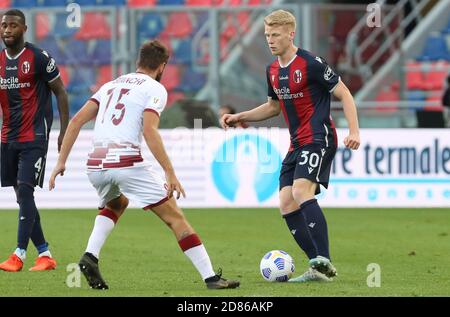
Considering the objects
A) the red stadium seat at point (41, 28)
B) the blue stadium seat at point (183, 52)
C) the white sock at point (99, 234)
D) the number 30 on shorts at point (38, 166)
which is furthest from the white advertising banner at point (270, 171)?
the white sock at point (99, 234)

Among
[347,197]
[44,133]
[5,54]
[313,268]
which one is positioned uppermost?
[5,54]

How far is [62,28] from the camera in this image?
21.3 metres

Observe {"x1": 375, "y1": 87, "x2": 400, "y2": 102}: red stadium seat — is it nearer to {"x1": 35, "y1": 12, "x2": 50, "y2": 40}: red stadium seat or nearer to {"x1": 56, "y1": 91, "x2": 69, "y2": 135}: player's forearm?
{"x1": 35, "y1": 12, "x2": 50, "y2": 40}: red stadium seat

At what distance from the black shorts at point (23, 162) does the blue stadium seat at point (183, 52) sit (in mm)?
11025

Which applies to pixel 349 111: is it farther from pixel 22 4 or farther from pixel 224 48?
pixel 22 4

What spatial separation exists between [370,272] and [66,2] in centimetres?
1408

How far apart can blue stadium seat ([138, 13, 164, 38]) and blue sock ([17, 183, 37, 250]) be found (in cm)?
1105

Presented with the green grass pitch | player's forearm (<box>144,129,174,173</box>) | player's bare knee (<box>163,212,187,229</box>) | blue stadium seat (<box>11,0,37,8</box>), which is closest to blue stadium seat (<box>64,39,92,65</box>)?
blue stadium seat (<box>11,0,37,8</box>)

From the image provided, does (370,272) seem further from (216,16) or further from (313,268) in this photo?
(216,16)

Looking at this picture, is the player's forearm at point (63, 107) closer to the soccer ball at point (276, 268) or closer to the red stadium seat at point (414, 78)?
the soccer ball at point (276, 268)

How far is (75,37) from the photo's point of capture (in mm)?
21328

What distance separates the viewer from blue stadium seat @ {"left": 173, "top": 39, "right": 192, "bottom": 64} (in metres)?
21.2
